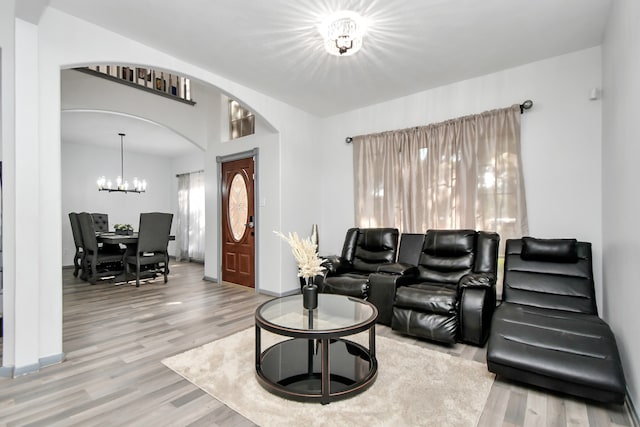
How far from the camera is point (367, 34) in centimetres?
283

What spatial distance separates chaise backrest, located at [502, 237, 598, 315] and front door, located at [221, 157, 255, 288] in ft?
11.7

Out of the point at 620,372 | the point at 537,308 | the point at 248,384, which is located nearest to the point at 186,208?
the point at 248,384

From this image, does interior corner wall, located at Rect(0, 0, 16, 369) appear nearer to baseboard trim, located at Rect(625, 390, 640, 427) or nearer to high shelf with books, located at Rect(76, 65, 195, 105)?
high shelf with books, located at Rect(76, 65, 195, 105)

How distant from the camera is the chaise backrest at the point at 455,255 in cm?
319

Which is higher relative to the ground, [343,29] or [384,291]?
[343,29]

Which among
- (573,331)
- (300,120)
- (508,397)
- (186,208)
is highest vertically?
(300,120)

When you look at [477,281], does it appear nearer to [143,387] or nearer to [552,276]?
[552,276]

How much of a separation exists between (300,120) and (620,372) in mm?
4464

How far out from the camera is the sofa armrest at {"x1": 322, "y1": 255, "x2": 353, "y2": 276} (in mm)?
3768

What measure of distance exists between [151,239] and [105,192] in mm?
3359

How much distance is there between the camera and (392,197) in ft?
14.3

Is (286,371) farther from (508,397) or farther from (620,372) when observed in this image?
(620,372)

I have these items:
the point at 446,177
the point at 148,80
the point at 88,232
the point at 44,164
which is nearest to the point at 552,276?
the point at 446,177

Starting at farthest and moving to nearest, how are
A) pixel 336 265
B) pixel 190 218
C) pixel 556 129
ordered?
pixel 190 218
pixel 336 265
pixel 556 129
